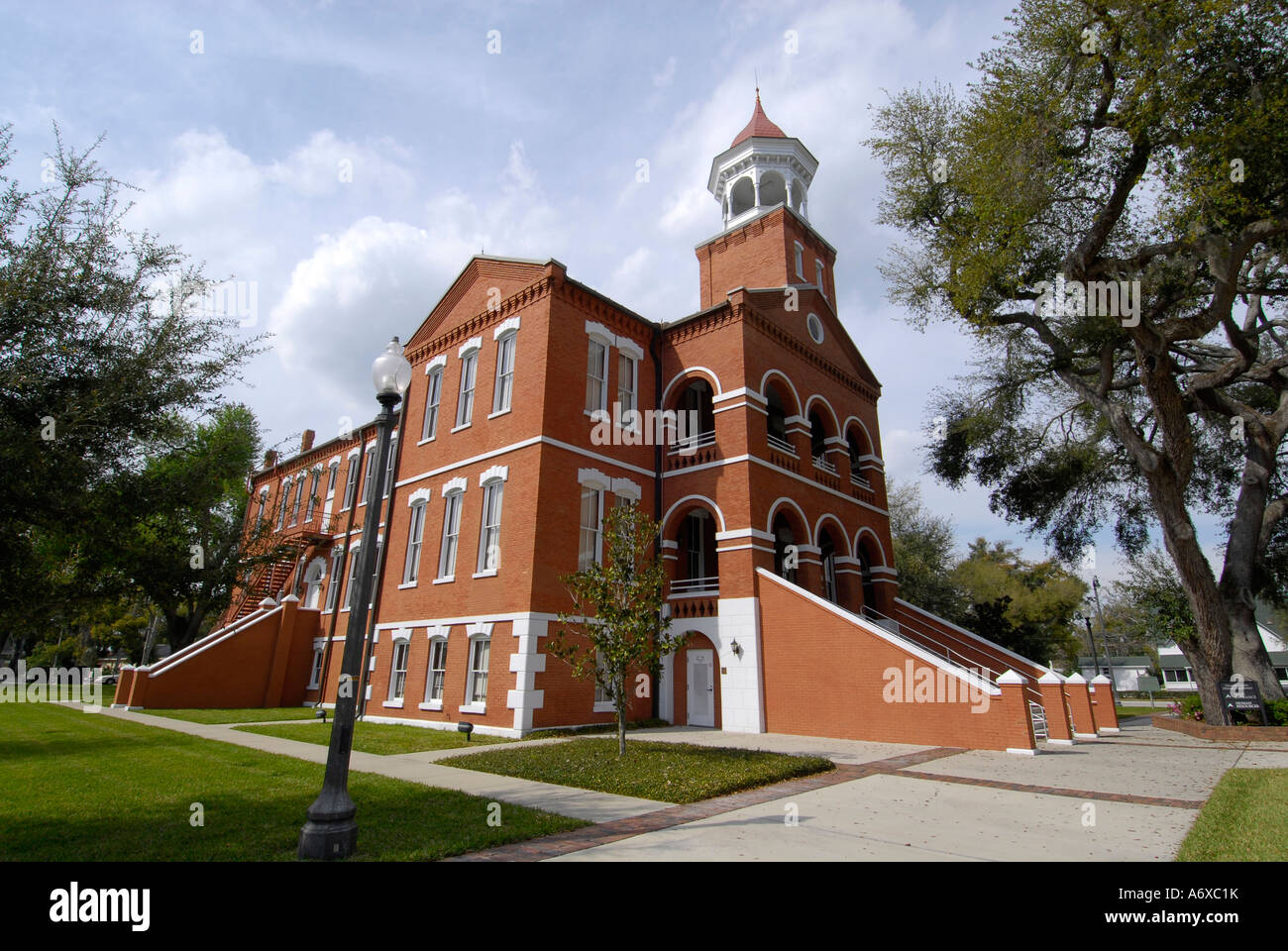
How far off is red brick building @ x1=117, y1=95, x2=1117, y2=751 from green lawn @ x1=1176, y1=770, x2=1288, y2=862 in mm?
3672

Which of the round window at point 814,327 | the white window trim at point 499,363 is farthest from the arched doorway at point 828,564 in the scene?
the white window trim at point 499,363

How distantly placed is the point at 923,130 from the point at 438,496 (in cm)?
1984

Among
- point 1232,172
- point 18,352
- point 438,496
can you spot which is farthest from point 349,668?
point 1232,172

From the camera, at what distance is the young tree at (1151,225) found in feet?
49.4

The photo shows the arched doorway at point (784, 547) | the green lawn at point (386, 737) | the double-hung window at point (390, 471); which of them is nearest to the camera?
the double-hung window at point (390, 471)

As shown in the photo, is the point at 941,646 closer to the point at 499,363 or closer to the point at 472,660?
the point at 472,660

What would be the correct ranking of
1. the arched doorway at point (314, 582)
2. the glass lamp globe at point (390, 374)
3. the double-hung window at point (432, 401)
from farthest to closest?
the arched doorway at point (314, 582) → the double-hung window at point (432, 401) → the glass lamp globe at point (390, 374)

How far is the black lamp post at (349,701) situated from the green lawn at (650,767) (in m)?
3.99

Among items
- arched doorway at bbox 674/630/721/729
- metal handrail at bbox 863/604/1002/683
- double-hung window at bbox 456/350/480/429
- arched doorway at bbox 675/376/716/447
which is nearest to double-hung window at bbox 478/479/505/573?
double-hung window at bbox 456/350/480/429

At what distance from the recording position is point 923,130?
2133 cm

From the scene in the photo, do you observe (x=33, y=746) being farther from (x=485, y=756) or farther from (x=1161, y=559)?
(x=1161, y=559)

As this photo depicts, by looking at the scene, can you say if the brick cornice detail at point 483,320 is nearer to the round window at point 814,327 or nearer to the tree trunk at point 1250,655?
the round window at point 814,327

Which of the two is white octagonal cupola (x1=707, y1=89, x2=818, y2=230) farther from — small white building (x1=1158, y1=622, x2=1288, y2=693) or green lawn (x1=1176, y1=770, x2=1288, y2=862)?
small white building (x1=1158, y1=622, x2=1288, y2=693)

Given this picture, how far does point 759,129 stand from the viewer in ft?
86.6
